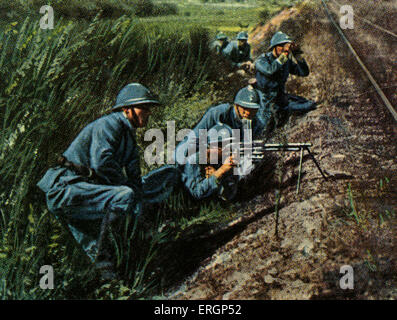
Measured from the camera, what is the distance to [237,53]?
4965mm

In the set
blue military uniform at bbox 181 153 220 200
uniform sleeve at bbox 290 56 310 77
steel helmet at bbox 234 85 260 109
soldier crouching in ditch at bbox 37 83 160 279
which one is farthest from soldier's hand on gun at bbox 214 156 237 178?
uniform sleeve at bbox 290 56 310 77

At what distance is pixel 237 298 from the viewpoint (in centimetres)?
287

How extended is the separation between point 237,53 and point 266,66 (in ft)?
1.89

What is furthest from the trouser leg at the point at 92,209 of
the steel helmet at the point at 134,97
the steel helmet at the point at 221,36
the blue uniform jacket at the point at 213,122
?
the steel helmet at the point at 221,36

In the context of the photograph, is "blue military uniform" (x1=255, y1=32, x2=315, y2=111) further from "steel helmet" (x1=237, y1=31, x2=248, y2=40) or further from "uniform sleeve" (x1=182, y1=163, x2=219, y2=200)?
"uniform sleeve" (x1=182, y1=163, x2=219, y2=200)

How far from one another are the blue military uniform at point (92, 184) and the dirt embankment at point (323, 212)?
3.20 ft

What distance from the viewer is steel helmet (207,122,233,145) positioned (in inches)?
155

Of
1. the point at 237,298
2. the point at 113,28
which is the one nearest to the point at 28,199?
the point at 237,298

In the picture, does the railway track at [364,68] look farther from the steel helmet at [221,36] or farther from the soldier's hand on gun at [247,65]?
the steel helmet at [221,36]

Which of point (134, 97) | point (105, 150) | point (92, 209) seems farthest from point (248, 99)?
point (92, 209)

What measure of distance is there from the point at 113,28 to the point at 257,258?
11.1 feet

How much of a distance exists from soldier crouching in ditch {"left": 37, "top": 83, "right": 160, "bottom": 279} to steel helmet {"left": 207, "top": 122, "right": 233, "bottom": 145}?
1033 millimetres

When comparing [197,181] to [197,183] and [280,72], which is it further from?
[280,72]
